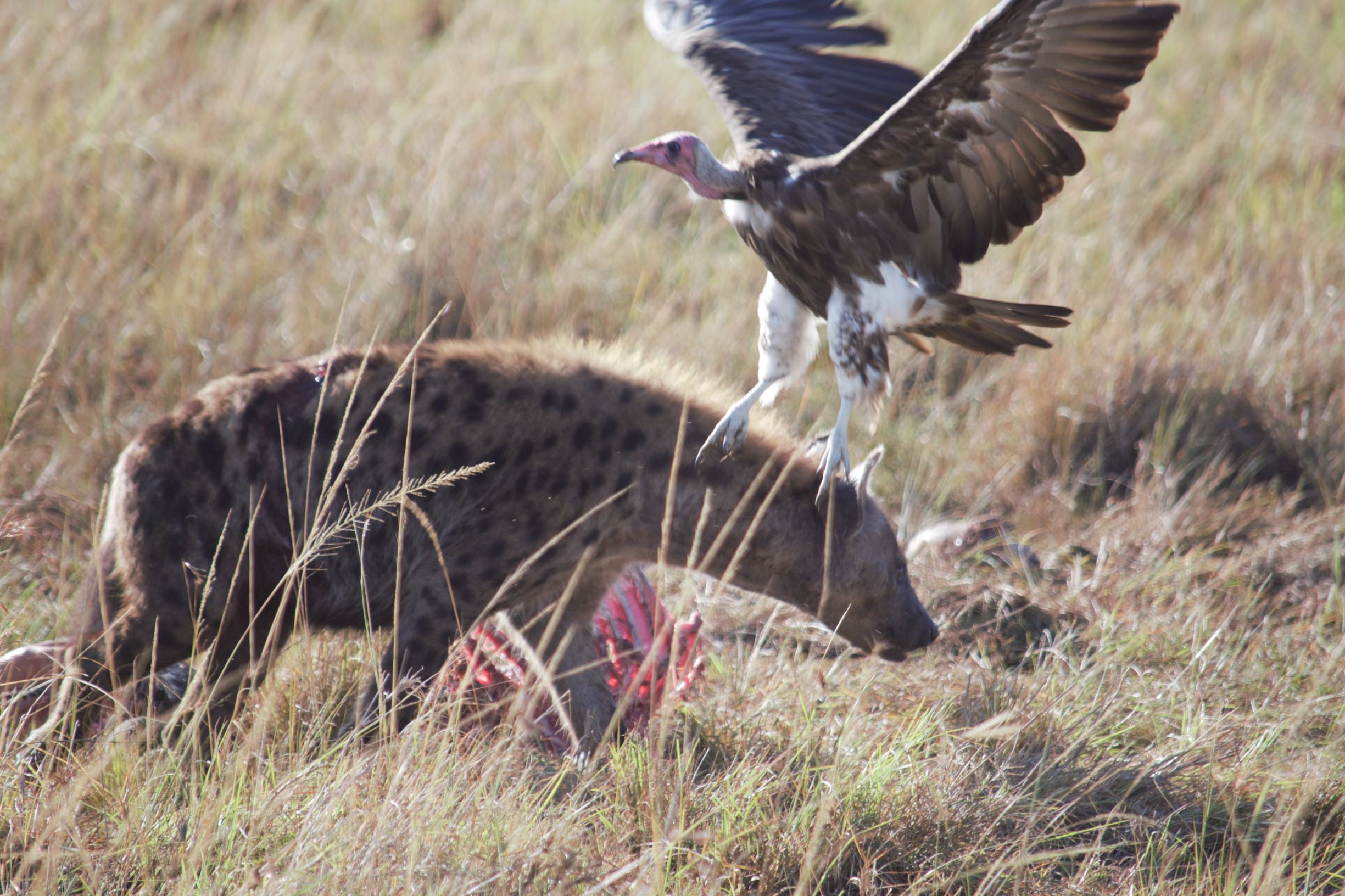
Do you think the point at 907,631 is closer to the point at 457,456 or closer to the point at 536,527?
the point at 536,527

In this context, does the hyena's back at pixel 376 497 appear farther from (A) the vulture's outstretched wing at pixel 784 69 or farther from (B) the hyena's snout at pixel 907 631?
(A) the vulture's outstretched wing at pixel 784 69

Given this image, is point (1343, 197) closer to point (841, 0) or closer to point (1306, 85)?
point (1306, 85)

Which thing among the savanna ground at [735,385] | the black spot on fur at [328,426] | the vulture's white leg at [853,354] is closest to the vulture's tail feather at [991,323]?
the vulture's white leg at [853,354]

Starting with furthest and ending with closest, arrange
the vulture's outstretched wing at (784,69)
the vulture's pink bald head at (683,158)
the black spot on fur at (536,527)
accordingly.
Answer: the vulture's outstretched wing at (784,69)
the black spot on fur at (536,527)
the vulture's pink bald head at (683,158)

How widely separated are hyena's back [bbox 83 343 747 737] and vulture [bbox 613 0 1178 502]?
1.26 feet

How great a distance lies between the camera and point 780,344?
13.0 ft

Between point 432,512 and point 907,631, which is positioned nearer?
point 432,512

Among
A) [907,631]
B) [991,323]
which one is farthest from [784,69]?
[907,631]

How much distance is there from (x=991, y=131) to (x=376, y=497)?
77.3 inches

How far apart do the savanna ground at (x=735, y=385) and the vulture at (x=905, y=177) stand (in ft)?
3.10

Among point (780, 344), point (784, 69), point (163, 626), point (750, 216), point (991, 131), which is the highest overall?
point (784, 69)

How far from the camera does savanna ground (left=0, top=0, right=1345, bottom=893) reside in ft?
10.2

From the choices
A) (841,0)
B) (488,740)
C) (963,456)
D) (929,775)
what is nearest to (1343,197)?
(963,456)

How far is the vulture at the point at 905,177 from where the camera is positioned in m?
3.08
